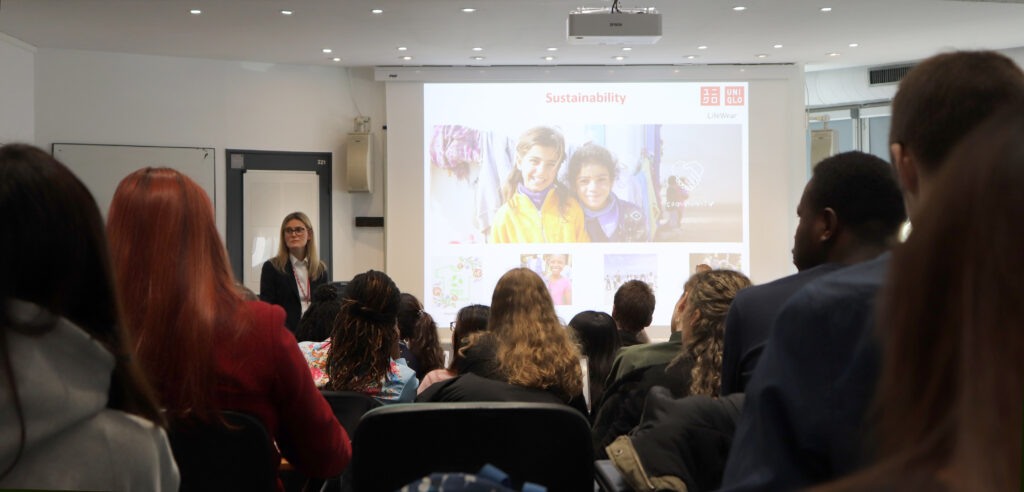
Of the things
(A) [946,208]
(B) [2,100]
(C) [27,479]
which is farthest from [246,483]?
(B) [2,100]

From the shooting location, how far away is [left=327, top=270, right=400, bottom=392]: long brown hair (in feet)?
9.25

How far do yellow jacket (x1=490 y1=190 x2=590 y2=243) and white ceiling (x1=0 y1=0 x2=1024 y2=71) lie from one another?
1354mm

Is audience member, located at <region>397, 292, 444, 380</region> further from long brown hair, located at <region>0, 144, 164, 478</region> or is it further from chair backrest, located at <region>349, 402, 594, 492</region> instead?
long brown hair, located at <region>0, 144, 164, 478</region>

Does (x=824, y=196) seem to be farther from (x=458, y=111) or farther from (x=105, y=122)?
(x=105, y=122)

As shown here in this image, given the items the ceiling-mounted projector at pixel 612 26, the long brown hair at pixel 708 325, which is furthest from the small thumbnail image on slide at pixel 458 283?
the long brown hair at pixel 708 325

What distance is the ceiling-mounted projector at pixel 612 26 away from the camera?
5703mm

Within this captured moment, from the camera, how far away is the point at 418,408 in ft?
5.55

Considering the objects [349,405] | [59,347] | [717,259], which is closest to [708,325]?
[349,405]

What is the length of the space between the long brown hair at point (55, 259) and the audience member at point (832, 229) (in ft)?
3.58

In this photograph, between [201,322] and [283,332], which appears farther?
[283,332]

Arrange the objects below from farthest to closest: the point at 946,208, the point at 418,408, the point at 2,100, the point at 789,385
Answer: the point at 2,100, the point at 418,408, the point at 789,385, the point at 946,208

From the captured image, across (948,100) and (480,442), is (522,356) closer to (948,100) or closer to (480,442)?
(480,442)

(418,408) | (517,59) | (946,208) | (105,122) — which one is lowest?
(418,408)

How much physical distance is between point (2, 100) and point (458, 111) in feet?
12.6
